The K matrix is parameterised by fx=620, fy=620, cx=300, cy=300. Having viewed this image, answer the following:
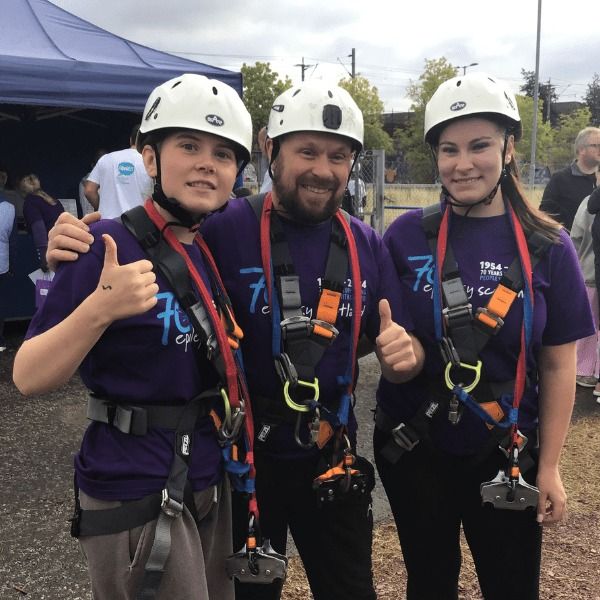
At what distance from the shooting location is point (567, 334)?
2230mm

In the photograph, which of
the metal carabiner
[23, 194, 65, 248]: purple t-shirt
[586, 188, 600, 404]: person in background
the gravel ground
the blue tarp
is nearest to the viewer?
the metal carabiner

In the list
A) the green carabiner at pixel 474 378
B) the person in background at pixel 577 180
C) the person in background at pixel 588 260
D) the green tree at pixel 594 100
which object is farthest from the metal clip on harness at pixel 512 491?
the green tree at pixel 594 100

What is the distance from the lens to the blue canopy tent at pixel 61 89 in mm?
5770

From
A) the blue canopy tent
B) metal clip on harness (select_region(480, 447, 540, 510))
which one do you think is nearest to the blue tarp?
the blue canopy tent

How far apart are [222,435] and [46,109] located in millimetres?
7785

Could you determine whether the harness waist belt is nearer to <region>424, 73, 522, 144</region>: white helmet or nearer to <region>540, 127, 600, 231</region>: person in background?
<region>424, 73, 522, 144</region>: white helmet

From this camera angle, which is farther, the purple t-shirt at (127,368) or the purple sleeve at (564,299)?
the purple sleeve at (564,299)

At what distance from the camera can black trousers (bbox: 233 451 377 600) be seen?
2225 millimetres

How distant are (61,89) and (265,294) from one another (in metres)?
4.69

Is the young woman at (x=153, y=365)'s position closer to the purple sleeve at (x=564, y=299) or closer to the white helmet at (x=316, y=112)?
the white helmet at (x=316, y=112)

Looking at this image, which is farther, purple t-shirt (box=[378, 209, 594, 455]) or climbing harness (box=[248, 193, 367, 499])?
purple t-shirt (box=[378, 209, 594, 455])

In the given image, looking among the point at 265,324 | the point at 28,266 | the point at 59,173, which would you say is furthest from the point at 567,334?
the point at 59,173

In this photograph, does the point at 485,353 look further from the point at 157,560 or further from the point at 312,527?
the point at 157,560

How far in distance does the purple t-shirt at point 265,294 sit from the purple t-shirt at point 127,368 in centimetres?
36
